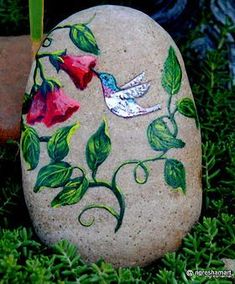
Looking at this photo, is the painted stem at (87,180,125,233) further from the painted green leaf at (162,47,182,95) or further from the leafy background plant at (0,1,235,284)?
the painted green leaf at (162,47,182,95)

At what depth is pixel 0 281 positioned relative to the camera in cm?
144

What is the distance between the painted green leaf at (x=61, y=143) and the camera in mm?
1624

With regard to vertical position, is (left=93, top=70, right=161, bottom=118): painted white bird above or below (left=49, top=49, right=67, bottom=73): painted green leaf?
below

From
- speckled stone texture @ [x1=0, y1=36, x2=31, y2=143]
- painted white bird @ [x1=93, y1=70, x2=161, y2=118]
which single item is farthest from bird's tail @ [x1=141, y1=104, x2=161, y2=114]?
speckled stone texture @ [x1=0, y1=36, x2=31, y2=143]

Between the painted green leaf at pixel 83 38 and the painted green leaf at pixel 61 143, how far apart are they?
19cm

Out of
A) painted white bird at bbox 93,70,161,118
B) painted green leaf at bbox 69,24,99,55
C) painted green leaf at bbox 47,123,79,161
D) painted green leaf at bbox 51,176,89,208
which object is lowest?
painted green leaf at bbox 51,176,89,208

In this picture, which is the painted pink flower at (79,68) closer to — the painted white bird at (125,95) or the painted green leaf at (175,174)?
the painted white bird at (125,95)

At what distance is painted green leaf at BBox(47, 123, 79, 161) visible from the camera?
5.33 ft

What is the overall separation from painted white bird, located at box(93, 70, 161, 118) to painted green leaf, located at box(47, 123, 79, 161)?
0.33ft

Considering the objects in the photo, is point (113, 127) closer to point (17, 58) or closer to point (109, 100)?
point (109, 100)

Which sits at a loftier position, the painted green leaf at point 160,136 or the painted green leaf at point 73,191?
the painted green leaf at point 160,136

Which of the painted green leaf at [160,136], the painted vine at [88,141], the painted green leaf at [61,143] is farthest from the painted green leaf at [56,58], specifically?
the painted green leaf at [160,136]

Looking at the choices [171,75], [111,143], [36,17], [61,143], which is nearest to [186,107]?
[171,75]

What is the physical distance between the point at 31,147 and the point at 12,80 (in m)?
0.34
